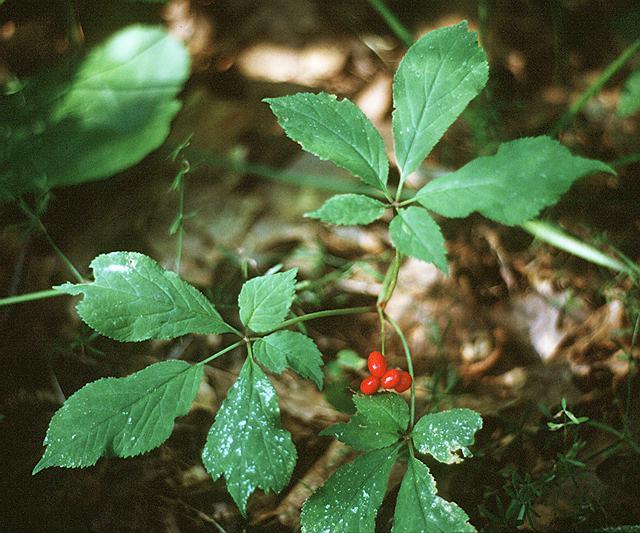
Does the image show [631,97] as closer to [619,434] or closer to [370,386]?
[619,434]

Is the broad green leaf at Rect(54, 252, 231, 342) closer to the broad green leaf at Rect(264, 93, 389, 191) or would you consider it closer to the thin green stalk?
the broad green leaf at Rect(264, 93, 389, 191)

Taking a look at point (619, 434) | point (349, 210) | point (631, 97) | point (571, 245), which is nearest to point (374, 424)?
point (349, 210)

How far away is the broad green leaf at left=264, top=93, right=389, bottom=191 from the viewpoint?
1326 mm

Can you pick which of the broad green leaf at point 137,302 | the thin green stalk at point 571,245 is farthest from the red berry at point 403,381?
the thin green stalk at point 571,245

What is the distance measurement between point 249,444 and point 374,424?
305 mm

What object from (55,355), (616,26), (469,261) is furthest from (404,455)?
(616,26)

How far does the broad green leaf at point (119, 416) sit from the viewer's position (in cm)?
119

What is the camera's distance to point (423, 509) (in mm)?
1172

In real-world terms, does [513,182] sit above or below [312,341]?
above

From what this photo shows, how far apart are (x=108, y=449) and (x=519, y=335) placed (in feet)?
4.72

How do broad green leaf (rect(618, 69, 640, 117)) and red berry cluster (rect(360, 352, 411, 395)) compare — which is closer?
red berry cluster (rect(360, 352, 411, 395))

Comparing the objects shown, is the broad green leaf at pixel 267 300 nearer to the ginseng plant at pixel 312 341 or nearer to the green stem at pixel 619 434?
the ginseng plant at pixel 312 341

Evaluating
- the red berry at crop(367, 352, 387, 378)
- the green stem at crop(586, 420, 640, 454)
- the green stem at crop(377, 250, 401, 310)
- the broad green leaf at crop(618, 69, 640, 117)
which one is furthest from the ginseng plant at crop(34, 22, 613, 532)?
the broad green leaf at crop(618, 69, 640, 117)

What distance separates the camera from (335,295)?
1987mm
